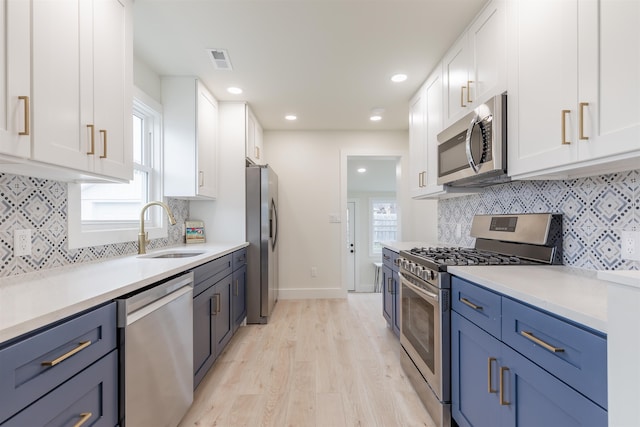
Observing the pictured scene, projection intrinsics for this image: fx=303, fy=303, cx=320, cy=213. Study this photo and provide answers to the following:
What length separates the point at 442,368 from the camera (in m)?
1.62

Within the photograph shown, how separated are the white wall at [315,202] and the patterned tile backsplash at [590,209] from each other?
2.51 m

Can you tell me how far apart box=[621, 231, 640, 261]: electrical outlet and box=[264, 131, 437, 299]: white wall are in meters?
3.02

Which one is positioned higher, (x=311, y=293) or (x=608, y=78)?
(x=608, y=78)

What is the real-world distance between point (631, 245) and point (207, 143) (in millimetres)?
3090

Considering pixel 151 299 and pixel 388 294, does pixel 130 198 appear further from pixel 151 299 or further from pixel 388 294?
pixel 388 294

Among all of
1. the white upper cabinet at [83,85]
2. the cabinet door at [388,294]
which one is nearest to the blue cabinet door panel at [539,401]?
Result: the cabinet door at [388,294]

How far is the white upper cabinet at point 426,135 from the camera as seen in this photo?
2500 mm

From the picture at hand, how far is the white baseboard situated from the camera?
4.29 meters

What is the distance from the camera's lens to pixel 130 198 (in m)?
2.48

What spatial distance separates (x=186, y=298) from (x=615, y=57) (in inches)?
83.4

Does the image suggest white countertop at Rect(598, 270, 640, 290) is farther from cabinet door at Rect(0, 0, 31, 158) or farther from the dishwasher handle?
cabinet door at Rect(0, 0, 31, 158)

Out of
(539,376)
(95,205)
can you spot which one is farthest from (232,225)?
(539,376)

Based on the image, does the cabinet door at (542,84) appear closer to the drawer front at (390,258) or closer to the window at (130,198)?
the drawer front at (390,258)

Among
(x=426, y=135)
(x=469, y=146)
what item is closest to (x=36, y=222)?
(x=469, y=146)
